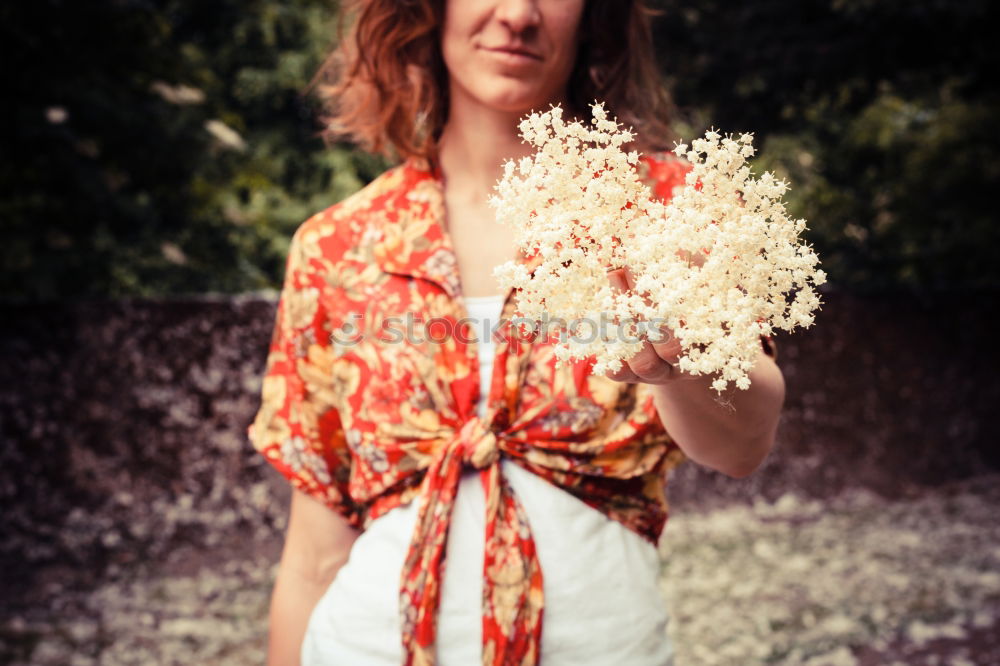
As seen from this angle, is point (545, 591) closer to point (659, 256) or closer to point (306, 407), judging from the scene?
point (306, 407)

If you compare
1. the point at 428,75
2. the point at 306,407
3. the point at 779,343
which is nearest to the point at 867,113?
the point at 779,343

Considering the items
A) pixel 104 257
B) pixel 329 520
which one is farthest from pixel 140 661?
pixel 329 520

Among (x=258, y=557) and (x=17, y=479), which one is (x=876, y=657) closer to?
(x=258, y=557)

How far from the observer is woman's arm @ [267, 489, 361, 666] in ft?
5.51

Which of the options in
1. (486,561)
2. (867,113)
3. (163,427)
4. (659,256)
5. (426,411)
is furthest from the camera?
(867,113)

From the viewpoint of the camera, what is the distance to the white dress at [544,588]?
142 centimetres

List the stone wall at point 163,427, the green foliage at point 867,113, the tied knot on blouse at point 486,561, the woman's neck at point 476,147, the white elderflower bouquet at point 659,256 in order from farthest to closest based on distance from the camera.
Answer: the green foliage at point 867,113 < the stone wall at point 163,427 < the woman's neck at point 476,147 < the tied knot on blouse at point 486,561 < the white elderflower bouquet at point 659,256

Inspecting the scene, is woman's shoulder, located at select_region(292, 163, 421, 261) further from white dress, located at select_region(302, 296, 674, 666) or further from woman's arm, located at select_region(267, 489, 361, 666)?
woman's arm, located at select_region(267, 489, 361, 666)

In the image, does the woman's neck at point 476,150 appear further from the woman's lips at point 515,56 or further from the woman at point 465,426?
the woman's lips at point 515,56

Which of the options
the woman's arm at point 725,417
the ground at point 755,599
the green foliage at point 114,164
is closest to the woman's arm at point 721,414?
the woman's arm at point 725,417

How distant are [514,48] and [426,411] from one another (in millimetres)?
616

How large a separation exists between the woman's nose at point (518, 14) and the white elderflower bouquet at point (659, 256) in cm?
56

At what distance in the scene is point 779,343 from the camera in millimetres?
6227

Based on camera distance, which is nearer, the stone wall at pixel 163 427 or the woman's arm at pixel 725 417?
the woman's arm at pixel 725 417
